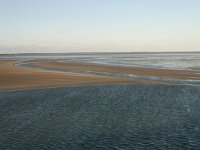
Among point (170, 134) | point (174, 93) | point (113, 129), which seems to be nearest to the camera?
point (170, 134)

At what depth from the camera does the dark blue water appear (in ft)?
37.4

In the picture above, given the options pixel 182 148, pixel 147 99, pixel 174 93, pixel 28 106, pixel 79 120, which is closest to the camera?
pixel 182 148

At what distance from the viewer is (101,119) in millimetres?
15164

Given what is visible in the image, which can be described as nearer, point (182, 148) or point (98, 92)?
point (182, 148)

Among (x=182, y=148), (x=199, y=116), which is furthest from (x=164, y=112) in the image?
(x=182, y=148)

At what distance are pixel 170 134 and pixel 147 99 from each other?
8304 mm

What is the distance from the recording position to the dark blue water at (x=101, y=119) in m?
11.4

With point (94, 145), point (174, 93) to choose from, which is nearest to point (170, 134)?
point (94, 145)

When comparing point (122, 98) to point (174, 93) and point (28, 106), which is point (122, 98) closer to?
point (174, 93)

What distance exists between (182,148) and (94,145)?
9.74 feet

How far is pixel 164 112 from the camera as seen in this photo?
16.7 metres

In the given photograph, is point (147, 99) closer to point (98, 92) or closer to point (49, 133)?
point (98, 92)

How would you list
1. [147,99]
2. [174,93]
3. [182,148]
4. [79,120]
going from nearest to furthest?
1. [182,148]
2. [79,120]
3. [147,99]
4. [174,93]

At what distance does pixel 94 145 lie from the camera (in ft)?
36.2
